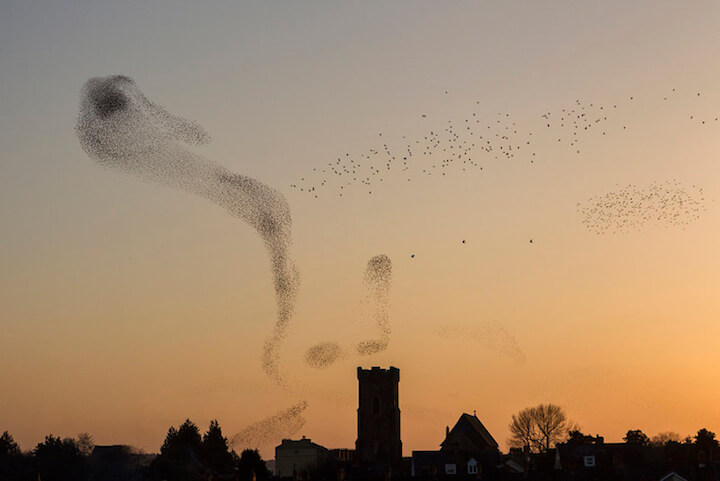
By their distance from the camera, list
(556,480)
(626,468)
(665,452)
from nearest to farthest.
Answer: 1. (556,480)
2. (626,468)
3. (665,452)

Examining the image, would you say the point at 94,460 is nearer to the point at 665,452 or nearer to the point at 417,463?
the point at 417,463

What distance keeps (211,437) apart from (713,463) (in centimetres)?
9129

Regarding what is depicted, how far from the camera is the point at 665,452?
518 feet

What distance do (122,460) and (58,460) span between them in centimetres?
1698

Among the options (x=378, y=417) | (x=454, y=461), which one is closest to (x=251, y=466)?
(x=454, y=461)

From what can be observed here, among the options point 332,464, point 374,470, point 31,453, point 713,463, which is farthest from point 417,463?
point 31,453

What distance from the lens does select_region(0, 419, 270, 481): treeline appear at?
536 feet

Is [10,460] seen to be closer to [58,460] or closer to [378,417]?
[58,460]

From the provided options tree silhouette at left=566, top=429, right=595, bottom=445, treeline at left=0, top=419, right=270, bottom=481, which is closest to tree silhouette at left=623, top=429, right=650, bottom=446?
tree silhouette at left=566, top=429, right=595, bottom=445

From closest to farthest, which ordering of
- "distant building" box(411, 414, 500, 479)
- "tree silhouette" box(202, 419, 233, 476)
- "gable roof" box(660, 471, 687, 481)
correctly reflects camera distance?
"gable roof" box(660, 471, 687, 481) → "distant building" box(411, 414, 500, 479) → "tree silhouette" box(202, 419, 233, 476)

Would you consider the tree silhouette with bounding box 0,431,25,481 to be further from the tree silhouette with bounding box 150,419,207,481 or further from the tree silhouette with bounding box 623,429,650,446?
the tree silhouette with bounding box 623,429,650,446

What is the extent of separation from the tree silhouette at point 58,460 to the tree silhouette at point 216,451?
2045 cm

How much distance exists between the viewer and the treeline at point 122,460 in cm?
16325

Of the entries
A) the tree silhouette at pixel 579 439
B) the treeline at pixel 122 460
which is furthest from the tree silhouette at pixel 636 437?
the treeline at pixel 122 460
